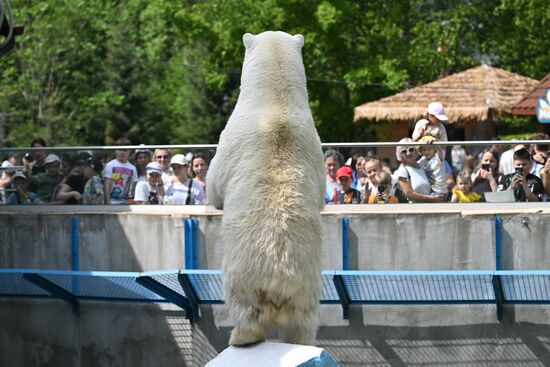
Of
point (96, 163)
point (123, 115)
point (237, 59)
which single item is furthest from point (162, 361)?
point (123, 115)

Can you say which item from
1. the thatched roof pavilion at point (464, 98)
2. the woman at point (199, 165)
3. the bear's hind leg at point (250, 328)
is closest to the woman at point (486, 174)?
the woman at point (199, 165)

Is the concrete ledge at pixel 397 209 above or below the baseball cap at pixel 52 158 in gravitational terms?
below

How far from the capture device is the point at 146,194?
15891mm

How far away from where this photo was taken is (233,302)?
9.62m

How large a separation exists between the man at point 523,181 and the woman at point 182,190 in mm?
3981

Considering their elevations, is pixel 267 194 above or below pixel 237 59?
below

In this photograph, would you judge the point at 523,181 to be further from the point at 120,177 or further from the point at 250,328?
the point at 250,328

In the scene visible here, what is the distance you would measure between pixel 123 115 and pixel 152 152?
32.1 m

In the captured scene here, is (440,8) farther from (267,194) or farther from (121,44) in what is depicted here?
(267,194)

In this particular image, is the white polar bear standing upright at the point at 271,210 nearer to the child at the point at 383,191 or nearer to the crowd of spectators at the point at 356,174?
the crowd of spectators at the point at 356,174

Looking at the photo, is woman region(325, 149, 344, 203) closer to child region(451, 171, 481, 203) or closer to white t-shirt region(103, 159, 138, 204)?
child region(451, 171, 481, 203)

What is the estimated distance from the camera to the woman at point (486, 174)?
14688 mm

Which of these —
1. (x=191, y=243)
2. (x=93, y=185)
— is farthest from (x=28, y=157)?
(x=191, y=243)

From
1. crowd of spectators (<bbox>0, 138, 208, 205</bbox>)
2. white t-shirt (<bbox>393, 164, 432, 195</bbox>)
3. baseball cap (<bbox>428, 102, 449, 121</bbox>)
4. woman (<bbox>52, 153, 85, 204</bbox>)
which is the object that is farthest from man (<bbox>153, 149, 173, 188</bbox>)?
baseball cap (<bbox>428, 102, 449, 121</bbox>)
